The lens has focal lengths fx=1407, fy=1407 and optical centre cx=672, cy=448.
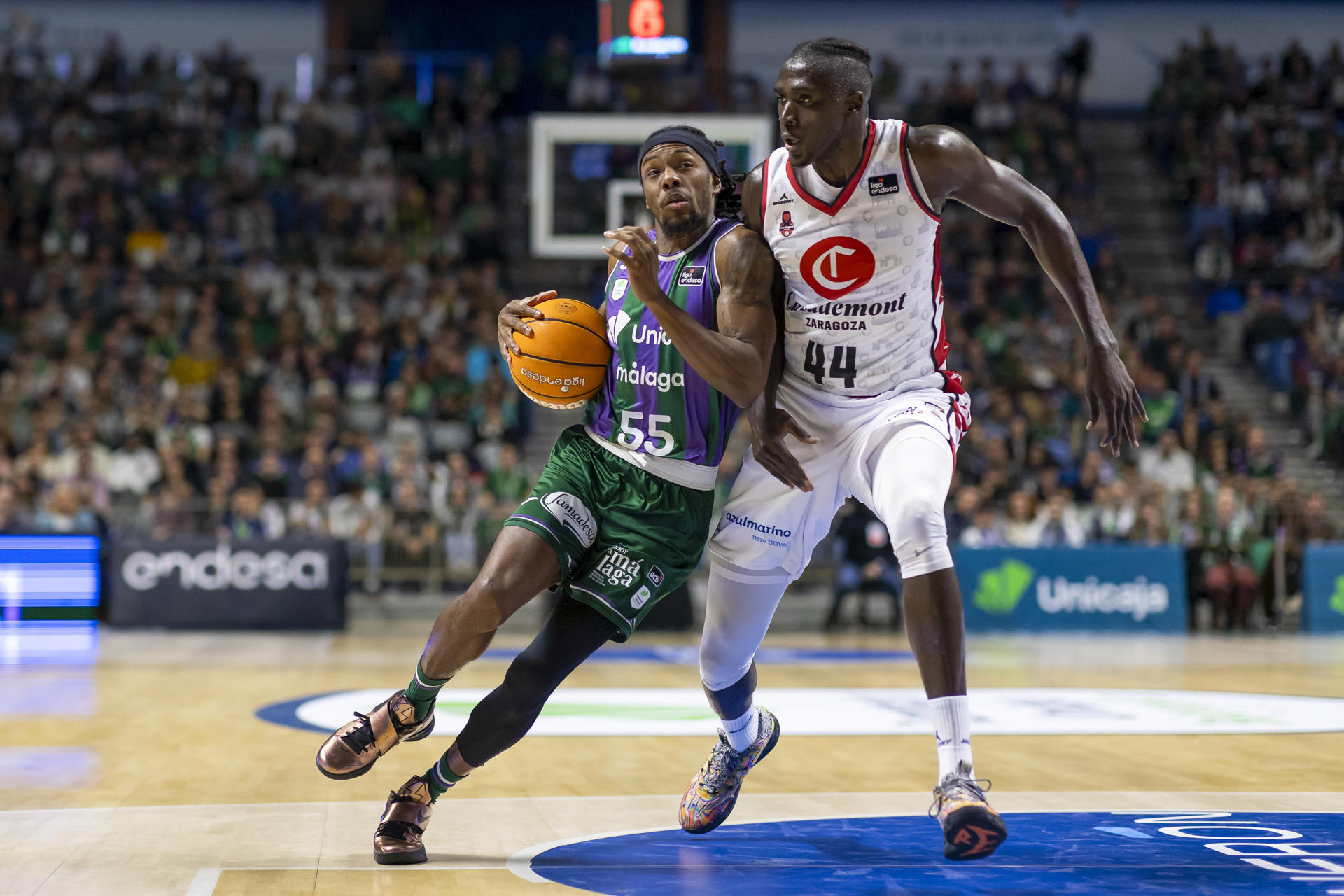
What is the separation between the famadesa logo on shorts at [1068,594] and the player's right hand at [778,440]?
30.4 feet

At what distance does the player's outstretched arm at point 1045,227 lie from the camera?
4.00 metres

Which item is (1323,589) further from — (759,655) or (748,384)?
(748,384)

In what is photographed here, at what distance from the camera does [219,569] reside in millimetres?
12711

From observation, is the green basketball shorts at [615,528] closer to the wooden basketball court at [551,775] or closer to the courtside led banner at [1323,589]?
the wooden basketball court at [551,775]

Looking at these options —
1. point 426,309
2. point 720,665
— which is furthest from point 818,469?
point 426,309

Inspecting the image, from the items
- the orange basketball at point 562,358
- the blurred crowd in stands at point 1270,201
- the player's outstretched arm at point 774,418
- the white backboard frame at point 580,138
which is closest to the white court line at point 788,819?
the player's outstretched arm at point 774,418

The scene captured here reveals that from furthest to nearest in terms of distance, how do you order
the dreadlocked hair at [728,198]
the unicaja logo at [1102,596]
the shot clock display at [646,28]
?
the unicaja logo at [1102,596] < the shot clock display at [646,28] < the dreadlocked hair at [728,198]

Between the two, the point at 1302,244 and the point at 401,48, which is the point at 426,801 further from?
the point at 401,48

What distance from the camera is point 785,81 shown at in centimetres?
404

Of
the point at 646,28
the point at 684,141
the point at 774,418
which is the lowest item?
the point at 774,418

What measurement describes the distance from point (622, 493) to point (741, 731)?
93 cm

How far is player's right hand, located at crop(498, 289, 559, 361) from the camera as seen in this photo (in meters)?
4.32

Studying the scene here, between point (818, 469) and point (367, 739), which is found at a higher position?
point (818, 469)

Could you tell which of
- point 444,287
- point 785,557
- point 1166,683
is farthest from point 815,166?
point 444,287
